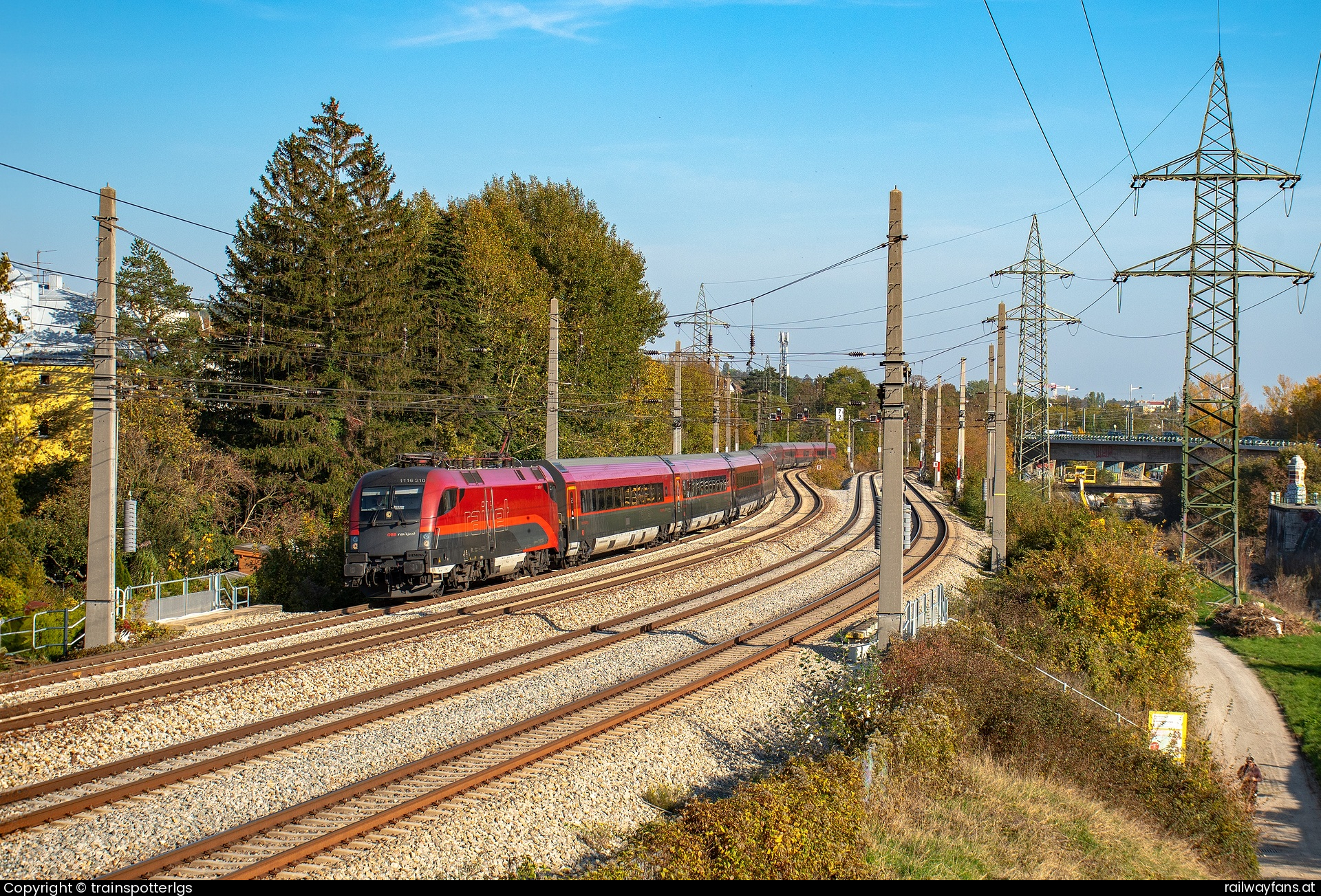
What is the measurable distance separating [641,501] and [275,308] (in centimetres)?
1919

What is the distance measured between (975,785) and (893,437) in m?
5.65

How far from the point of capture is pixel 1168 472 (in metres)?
73.1

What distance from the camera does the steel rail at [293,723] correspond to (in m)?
9.30

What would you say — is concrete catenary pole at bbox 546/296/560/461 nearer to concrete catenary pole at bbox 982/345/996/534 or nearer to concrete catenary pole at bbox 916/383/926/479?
concrete catenary pole at bbox 982/345/996/534

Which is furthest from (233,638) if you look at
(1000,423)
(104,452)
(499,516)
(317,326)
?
(317,326)

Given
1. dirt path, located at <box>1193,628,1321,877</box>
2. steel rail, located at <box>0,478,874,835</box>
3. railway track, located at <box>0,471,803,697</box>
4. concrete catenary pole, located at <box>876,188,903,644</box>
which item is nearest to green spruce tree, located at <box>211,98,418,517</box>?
railway track, located at <box>0,471,803,697</box>

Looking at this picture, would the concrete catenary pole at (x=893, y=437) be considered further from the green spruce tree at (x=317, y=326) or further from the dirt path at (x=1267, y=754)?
the green spruce tree at (x=317, y=326)

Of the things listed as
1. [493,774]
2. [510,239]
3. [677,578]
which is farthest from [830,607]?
[510,239]

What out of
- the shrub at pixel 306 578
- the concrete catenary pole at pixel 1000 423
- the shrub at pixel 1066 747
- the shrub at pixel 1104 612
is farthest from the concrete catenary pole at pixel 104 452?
the concrete catenary pole at pixel 1000 423

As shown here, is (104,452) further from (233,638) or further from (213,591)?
(213,591)

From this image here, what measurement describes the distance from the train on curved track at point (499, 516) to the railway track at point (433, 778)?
7239 millimetres

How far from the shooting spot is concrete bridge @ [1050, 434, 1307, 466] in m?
71.9

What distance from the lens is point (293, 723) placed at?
12320mm
